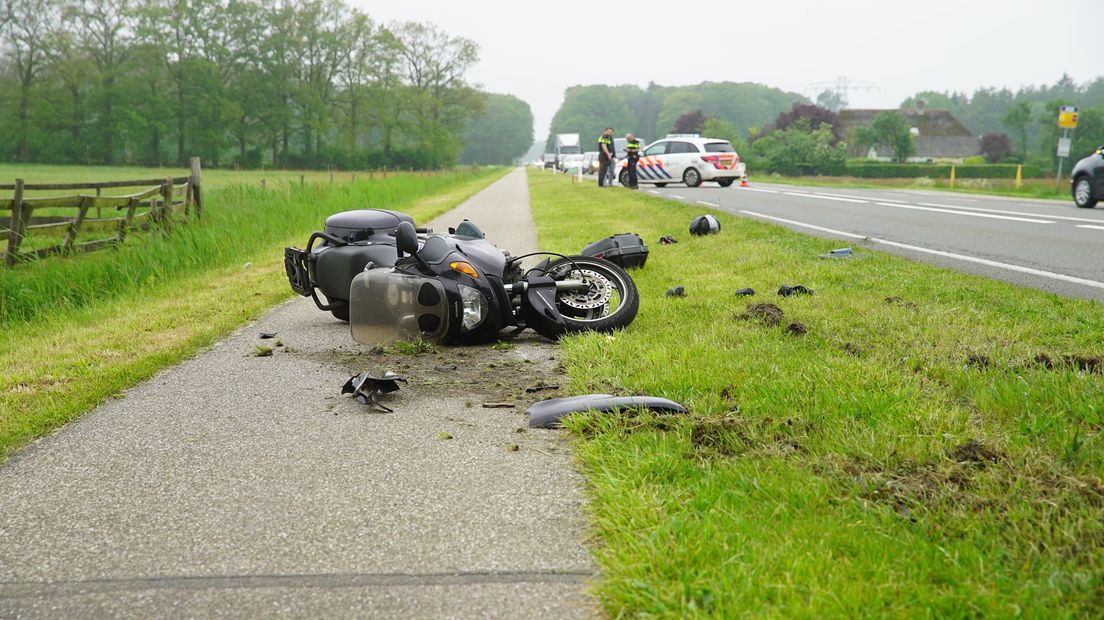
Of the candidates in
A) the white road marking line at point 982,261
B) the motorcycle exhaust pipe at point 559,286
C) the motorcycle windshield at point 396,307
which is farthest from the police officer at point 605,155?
the motorcycle windshield at point 396,307

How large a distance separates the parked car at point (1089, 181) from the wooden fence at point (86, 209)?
16.7m

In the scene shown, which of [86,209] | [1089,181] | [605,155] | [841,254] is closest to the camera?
[841,254]

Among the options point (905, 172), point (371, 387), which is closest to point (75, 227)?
point (371, 387)

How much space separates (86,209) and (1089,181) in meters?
17.8

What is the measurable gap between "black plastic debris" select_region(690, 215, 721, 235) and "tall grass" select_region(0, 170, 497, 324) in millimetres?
5679

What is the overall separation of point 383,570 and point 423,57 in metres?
81.5

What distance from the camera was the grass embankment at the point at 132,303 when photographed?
458cm

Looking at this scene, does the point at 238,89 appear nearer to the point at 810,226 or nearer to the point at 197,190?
the point at 197,190

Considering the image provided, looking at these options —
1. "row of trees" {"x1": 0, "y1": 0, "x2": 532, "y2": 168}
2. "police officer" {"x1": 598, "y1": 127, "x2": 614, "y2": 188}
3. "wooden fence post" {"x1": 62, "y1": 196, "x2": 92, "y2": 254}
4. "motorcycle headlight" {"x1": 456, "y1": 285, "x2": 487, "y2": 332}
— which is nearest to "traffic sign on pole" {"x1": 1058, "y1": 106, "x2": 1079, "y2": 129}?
"police officer" {"x1": 598, "y1": 127, "x2": 614, "y2": 188}

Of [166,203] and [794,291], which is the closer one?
[794,291]

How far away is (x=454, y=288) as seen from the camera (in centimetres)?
519

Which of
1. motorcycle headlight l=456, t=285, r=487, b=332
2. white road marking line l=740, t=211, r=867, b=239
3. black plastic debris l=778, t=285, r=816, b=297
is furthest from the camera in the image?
white road marking line l=740, t=211, r=867, b=239

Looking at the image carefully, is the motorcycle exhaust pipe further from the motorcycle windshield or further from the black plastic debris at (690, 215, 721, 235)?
the black plastic debris at (690, 215, 721, 235)

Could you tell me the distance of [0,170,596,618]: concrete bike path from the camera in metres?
2.28
